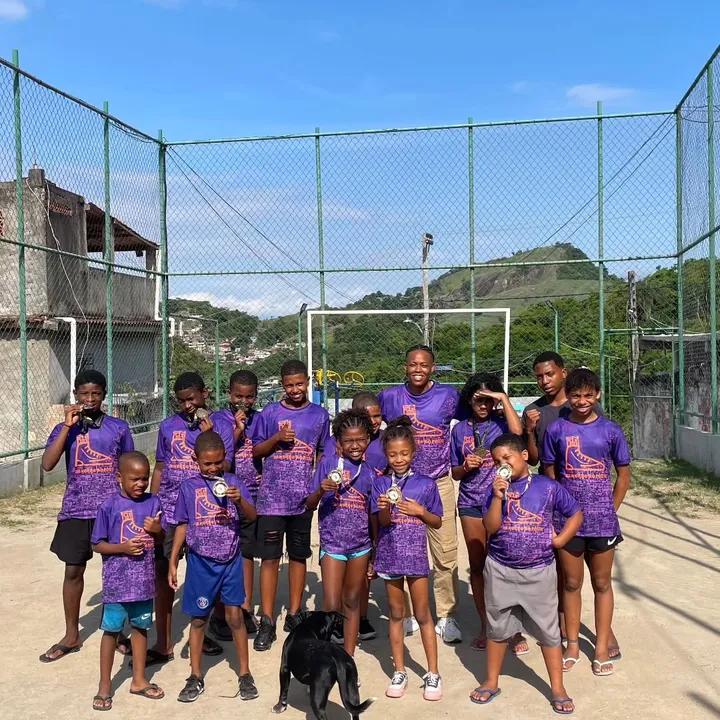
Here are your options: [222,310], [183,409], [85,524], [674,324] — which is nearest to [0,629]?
[85,524]

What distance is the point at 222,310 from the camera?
12383 millimetres

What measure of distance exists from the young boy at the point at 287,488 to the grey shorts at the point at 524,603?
135 centimetres

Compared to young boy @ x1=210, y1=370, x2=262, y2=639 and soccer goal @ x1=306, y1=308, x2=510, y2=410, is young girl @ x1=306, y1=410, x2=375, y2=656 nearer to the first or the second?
young boy @ x1=210, y1=370, x2=262, y2=639

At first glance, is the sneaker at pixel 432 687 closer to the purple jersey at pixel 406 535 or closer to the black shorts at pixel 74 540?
the purple jersey at pixel 406 535

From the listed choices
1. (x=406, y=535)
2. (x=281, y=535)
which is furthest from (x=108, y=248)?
(x=406, y=535)

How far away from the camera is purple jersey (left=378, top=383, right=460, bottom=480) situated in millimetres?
4871

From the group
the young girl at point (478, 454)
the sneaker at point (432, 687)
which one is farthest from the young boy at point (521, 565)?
the young girl at point (478, 454)

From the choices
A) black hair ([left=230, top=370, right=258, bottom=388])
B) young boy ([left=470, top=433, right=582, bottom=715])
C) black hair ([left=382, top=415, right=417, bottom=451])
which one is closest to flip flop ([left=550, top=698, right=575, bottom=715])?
young boy ([left=470, top=433, right=582, bottom=715])

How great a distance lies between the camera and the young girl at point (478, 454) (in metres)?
4.65

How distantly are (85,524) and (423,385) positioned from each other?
6.97ft

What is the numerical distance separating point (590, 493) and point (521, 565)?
64 cm

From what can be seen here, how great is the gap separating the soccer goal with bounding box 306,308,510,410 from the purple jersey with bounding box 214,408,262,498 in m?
5.68

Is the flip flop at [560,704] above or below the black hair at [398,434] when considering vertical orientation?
below

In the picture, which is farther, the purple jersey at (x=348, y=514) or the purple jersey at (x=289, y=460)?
the purple jersey at (x=289, y=460)
